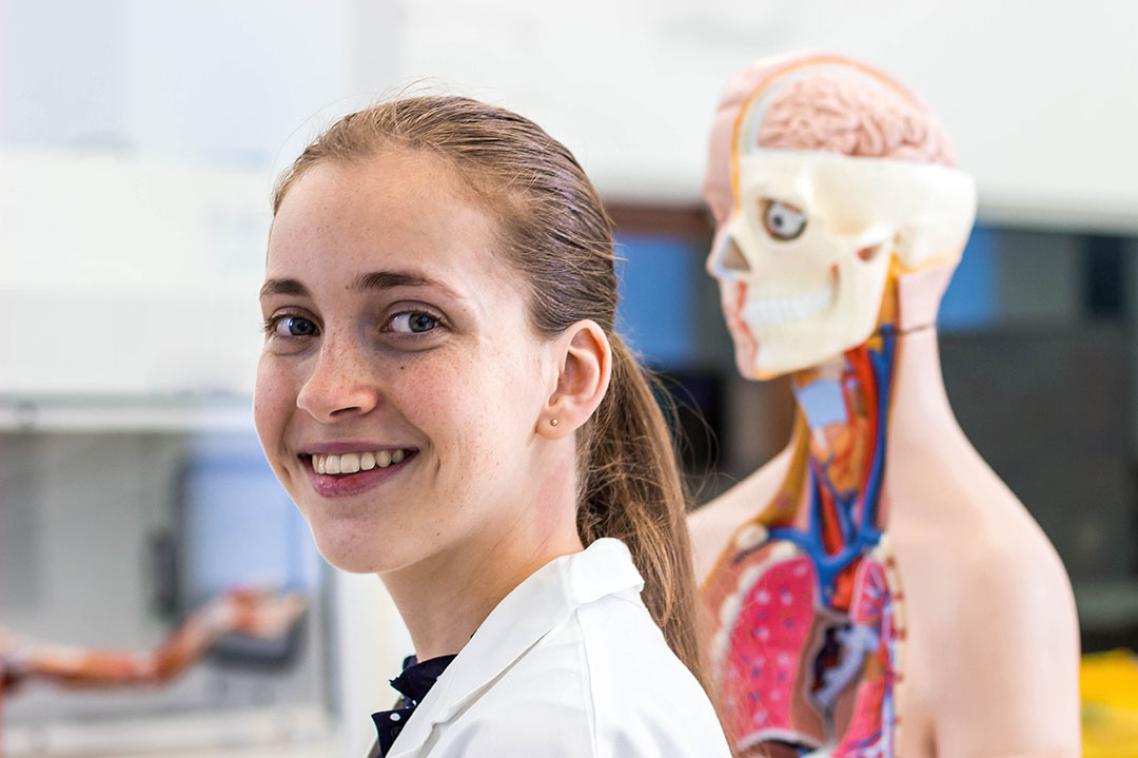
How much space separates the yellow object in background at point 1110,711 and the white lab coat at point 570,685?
1367mm

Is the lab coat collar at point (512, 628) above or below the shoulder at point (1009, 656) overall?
above

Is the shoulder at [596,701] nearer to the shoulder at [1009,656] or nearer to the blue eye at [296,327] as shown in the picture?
the blue eye at [296,327]

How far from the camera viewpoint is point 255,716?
3.24 meters

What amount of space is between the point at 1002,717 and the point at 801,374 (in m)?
0.45

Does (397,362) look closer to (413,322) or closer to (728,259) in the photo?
(413,322)

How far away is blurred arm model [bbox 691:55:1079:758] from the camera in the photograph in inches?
56.5

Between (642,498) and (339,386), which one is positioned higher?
(339,386)

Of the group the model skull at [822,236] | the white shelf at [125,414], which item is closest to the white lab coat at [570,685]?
the model skull at [822,236]

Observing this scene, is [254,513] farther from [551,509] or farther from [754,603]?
[551,509]

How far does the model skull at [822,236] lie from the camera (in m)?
1.52

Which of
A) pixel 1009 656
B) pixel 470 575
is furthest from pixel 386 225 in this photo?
pixel 1009 656

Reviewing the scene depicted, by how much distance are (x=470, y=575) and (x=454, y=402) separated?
0.51 ft

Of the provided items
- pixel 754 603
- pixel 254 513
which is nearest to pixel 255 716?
pixel 254 513

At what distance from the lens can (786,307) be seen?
1.55 meters
